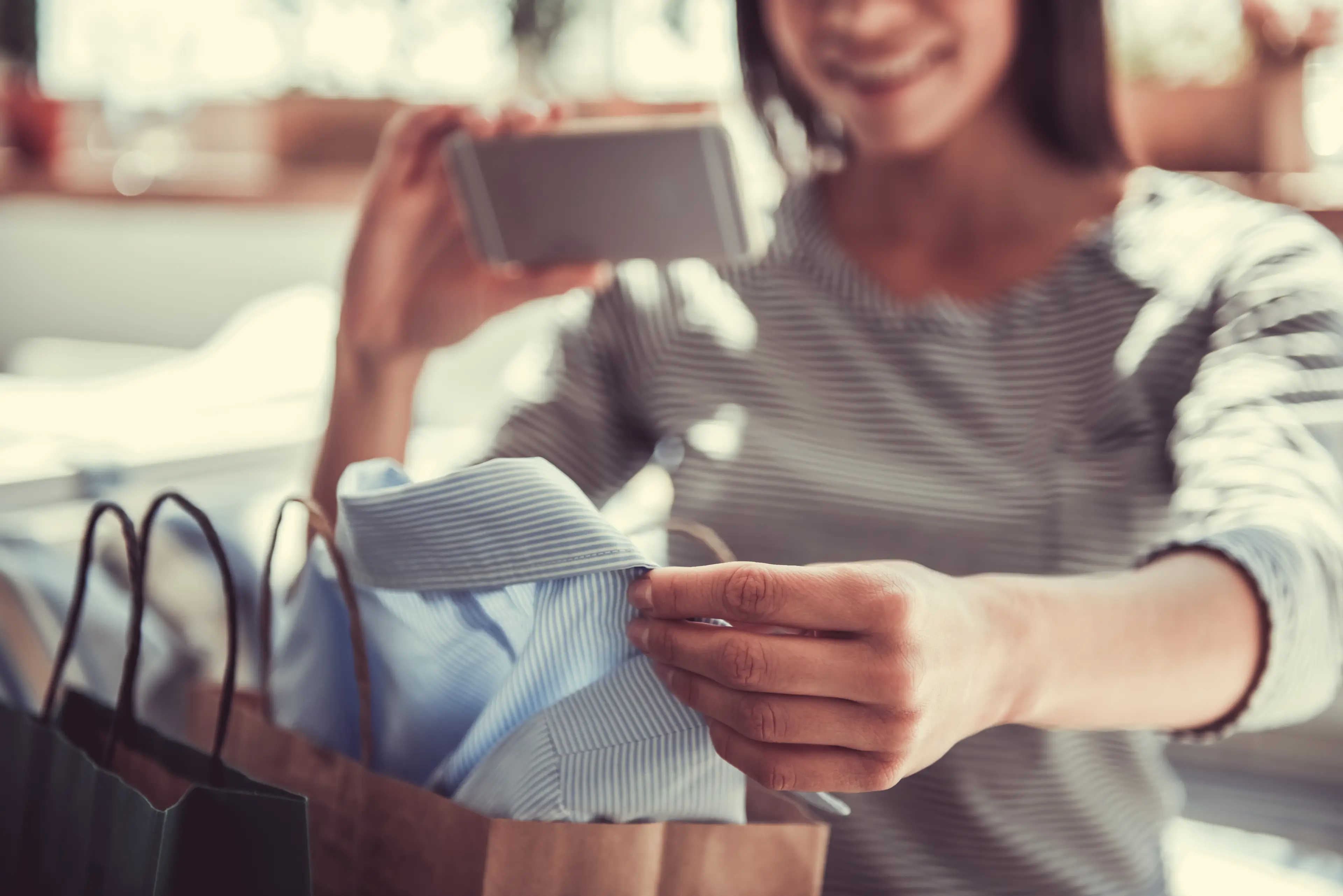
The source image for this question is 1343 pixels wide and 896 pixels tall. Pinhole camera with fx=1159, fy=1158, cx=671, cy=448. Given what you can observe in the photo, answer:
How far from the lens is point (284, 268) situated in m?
1.98

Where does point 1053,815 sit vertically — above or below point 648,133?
below

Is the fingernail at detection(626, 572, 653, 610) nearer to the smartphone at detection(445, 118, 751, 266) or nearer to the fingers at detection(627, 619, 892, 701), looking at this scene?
the fingers at detection(627, 619, 892, 701)

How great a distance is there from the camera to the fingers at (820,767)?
0.35 m

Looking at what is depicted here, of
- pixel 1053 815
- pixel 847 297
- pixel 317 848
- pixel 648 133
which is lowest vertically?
pixel 1053 815

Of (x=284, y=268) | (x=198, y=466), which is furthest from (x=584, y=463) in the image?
(x=284, y=268)

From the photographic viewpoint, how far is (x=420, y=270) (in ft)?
2.92

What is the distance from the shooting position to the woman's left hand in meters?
0.34

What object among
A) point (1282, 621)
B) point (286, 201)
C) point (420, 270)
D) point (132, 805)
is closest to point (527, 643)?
point (132, 805)

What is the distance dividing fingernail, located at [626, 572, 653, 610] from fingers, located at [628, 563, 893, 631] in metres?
0.02

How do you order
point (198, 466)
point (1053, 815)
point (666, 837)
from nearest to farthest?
point (666, 837) → point (1053, 815) → point (198, 466)

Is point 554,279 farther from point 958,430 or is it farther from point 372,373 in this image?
point 958,430

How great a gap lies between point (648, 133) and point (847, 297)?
17cm

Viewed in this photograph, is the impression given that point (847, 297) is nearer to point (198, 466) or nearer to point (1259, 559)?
point (1259, 559)

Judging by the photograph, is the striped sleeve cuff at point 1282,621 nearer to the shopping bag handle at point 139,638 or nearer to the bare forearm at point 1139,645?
the bare forearm at point 1139,645
